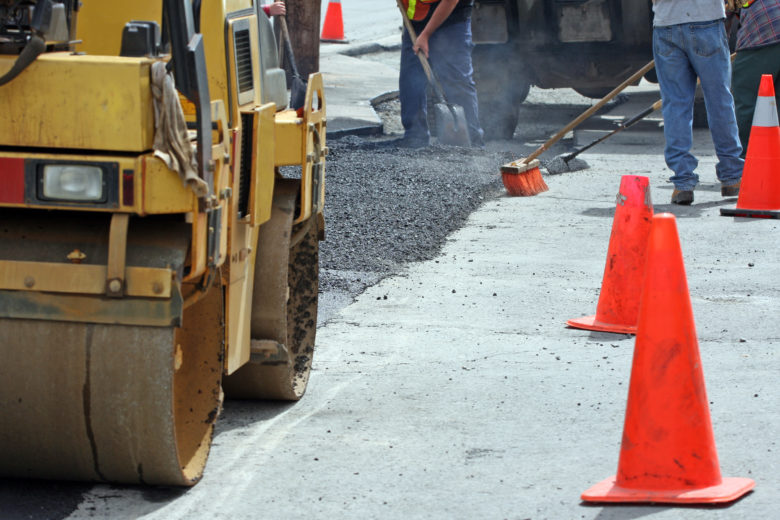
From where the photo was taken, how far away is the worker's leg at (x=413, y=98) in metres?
11.3

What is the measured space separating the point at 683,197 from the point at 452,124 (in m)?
3.06

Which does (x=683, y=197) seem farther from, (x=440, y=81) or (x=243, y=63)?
(x=243, y=63)

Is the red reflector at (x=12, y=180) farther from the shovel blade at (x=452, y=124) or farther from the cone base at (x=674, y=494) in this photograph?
the shovel blade at (x=452, y=124)

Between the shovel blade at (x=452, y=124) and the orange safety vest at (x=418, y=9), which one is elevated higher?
the orange safety vest at (x=418, y=9)

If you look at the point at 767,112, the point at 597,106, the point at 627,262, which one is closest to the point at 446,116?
the point at 597,106

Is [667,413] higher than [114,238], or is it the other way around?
[114,238]

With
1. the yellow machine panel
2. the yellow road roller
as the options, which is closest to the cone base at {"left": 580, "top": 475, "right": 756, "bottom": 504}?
the yellow road roller

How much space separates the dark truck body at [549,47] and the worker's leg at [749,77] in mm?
2642

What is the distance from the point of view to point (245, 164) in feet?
12.6

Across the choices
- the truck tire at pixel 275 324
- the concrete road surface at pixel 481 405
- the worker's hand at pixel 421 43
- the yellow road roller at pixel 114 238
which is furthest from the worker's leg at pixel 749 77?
the yellow road roller at pixel 114 238

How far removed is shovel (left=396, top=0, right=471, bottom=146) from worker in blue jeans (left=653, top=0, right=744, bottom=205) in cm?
281

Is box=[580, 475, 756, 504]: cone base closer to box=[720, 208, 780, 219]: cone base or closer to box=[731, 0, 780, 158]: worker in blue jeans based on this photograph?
box=[720, 208, 780, 219]: cone base

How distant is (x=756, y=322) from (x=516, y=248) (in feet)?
6.80

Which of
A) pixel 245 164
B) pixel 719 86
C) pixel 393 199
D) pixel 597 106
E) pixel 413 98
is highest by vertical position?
pixel 719 86
